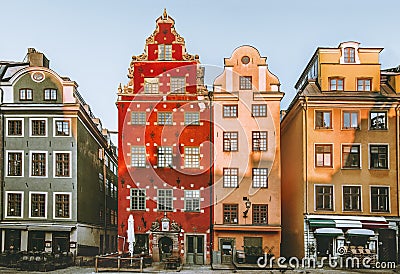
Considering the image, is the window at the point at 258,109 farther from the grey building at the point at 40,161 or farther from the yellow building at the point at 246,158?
the grey building at the point at 40,161

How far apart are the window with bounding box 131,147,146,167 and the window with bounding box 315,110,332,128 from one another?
39.8 feet

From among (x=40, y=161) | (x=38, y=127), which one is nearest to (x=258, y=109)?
(x=38, y=127)

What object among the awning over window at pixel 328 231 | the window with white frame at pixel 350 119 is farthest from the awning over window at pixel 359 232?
the window with white frame at pixel 350 119

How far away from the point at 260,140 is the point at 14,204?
1749 cm

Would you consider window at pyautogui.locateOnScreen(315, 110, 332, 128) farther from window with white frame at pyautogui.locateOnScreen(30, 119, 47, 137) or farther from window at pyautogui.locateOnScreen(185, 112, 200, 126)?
window with white frame at pyautogui.locateOnScreen(30, 119, 47, 137)

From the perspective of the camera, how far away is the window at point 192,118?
4603cm

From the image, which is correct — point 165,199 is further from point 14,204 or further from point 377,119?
point 377,119

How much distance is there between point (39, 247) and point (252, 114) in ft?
56.4

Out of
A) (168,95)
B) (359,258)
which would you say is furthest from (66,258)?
(359,258)

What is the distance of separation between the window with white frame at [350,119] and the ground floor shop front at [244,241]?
27.5 feet

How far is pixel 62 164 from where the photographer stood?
44906mm

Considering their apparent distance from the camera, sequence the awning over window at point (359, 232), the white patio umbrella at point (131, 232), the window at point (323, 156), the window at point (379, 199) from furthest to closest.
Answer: the window at point (323, 156) < the window at point (379, 199) < the awning over window at point (359, 232) < the white patio umbrella at point (131, 232)

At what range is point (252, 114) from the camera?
45688mm

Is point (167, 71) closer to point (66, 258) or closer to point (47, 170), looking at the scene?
point (47, 170)
